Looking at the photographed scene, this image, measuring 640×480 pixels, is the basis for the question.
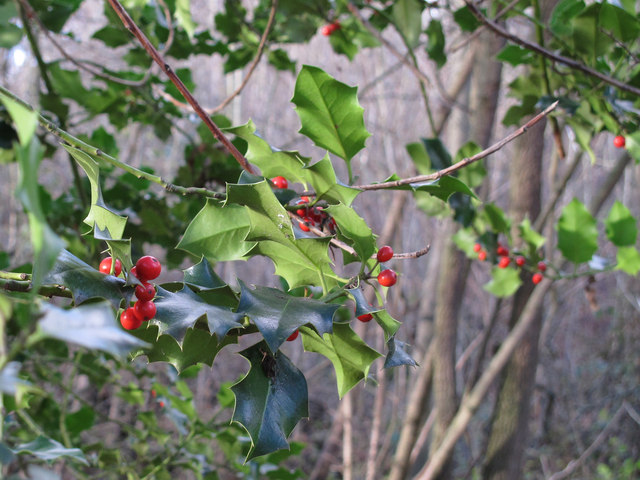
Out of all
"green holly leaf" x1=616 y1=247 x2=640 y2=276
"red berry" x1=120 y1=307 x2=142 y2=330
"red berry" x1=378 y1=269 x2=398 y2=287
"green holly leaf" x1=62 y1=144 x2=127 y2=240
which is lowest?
"green holly leaf" x1=616 y1=247 x2=640 y2=276

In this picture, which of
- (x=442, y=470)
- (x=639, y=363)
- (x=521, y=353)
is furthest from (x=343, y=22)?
(x=639, y=363)

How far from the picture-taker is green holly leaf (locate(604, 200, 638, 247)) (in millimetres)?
1290

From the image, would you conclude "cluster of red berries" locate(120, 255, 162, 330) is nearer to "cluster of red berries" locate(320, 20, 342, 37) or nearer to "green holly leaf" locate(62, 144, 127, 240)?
"green holly leaf" locate(62, 144, 127, 240)

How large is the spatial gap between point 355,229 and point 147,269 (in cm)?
19

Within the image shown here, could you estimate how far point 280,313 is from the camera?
466 mm

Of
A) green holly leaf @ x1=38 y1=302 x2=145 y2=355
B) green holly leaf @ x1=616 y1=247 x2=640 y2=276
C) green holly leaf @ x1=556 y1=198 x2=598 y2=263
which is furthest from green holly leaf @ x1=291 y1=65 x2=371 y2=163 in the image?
green holly leaf @ x1=616 y1=247 x2=640 y2=276

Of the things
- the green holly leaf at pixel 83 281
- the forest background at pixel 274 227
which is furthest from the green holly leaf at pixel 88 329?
the green holly leaf at pixel 83 281

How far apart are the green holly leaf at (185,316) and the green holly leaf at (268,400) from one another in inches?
Result: 2.9

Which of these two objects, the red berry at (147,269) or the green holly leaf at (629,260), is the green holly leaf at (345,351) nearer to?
the red berry at (147,269)

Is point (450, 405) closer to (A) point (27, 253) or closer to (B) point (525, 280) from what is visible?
(B) point (525, 280)

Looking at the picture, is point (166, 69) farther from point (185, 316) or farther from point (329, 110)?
point (185, 316)

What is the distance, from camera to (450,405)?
7.50 ft

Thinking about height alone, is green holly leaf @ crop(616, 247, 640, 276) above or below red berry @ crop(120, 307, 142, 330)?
below

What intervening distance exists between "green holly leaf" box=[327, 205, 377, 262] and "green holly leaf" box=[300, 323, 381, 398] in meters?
0.08
